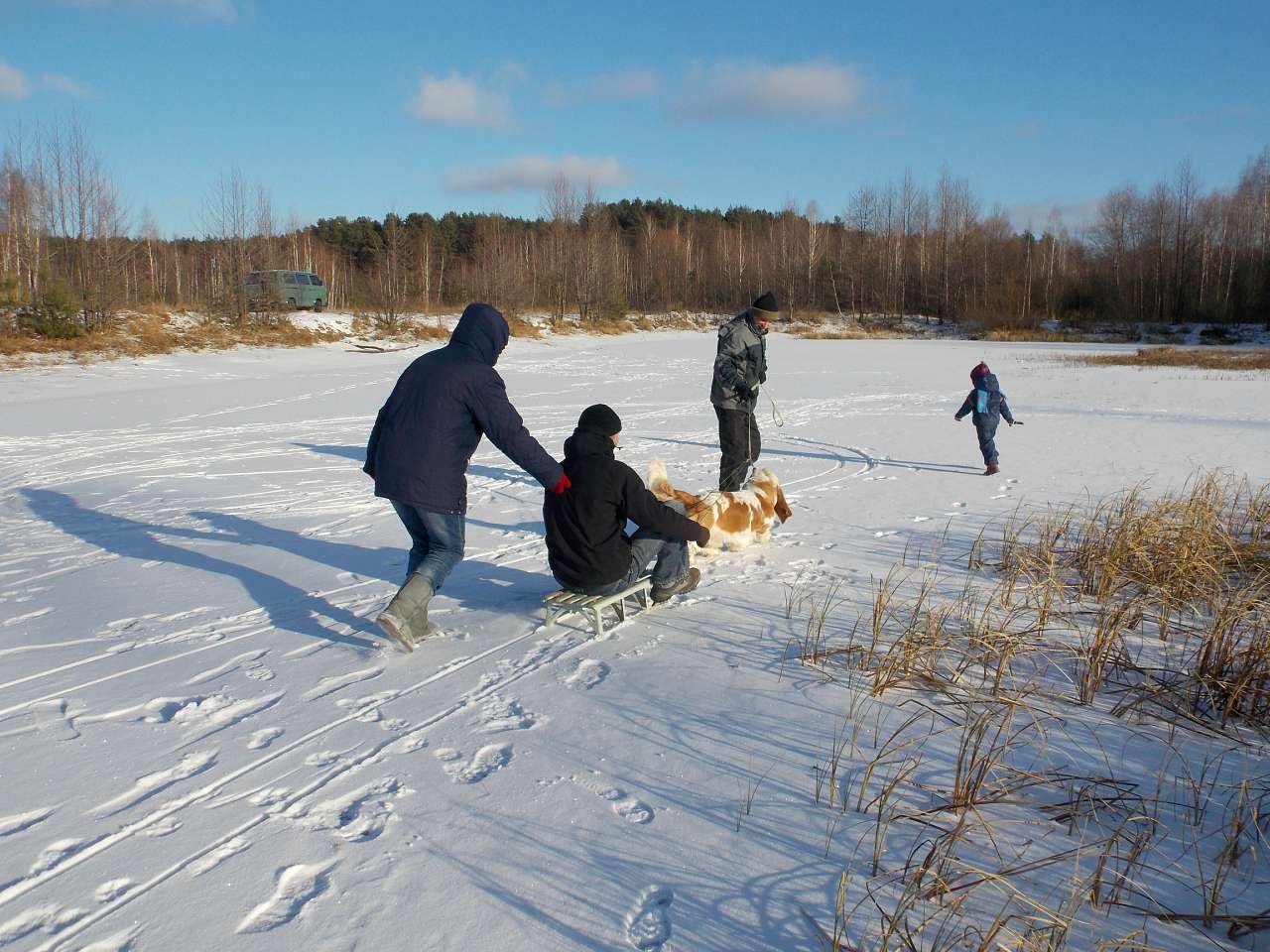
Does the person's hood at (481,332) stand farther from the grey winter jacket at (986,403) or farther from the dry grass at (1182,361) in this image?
the dry grass at (1182,361)

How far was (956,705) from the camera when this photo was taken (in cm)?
387

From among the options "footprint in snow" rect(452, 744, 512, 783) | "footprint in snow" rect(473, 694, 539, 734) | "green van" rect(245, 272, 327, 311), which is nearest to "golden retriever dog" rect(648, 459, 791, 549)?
"footprint in snow" rect(473, 694, 539, 734)

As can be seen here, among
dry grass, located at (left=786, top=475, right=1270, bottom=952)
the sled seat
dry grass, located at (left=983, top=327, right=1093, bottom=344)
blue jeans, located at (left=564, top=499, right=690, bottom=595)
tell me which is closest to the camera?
dry grass, located at (left=786, top=475, right=1270, bottom=952)

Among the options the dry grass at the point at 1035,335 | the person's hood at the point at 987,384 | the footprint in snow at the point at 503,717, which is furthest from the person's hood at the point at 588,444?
the dry grass at the point at 1035,335

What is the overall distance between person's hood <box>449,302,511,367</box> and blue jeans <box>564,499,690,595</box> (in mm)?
1403

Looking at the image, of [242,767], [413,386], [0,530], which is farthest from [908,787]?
[0,530]

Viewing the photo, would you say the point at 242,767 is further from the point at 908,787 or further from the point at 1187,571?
the point at 1187,571

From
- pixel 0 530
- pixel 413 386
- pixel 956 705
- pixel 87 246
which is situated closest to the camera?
pixel 956 705

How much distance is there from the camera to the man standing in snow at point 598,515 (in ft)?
15.2

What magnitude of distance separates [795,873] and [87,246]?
31616mm

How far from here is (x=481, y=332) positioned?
4492 millimetres

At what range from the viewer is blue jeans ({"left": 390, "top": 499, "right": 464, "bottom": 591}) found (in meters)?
4.52

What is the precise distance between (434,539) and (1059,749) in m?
3.16

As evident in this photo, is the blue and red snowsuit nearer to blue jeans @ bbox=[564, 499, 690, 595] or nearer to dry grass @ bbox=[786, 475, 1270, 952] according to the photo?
dry grass @ bbox=[786, 475, 1270, 952]
